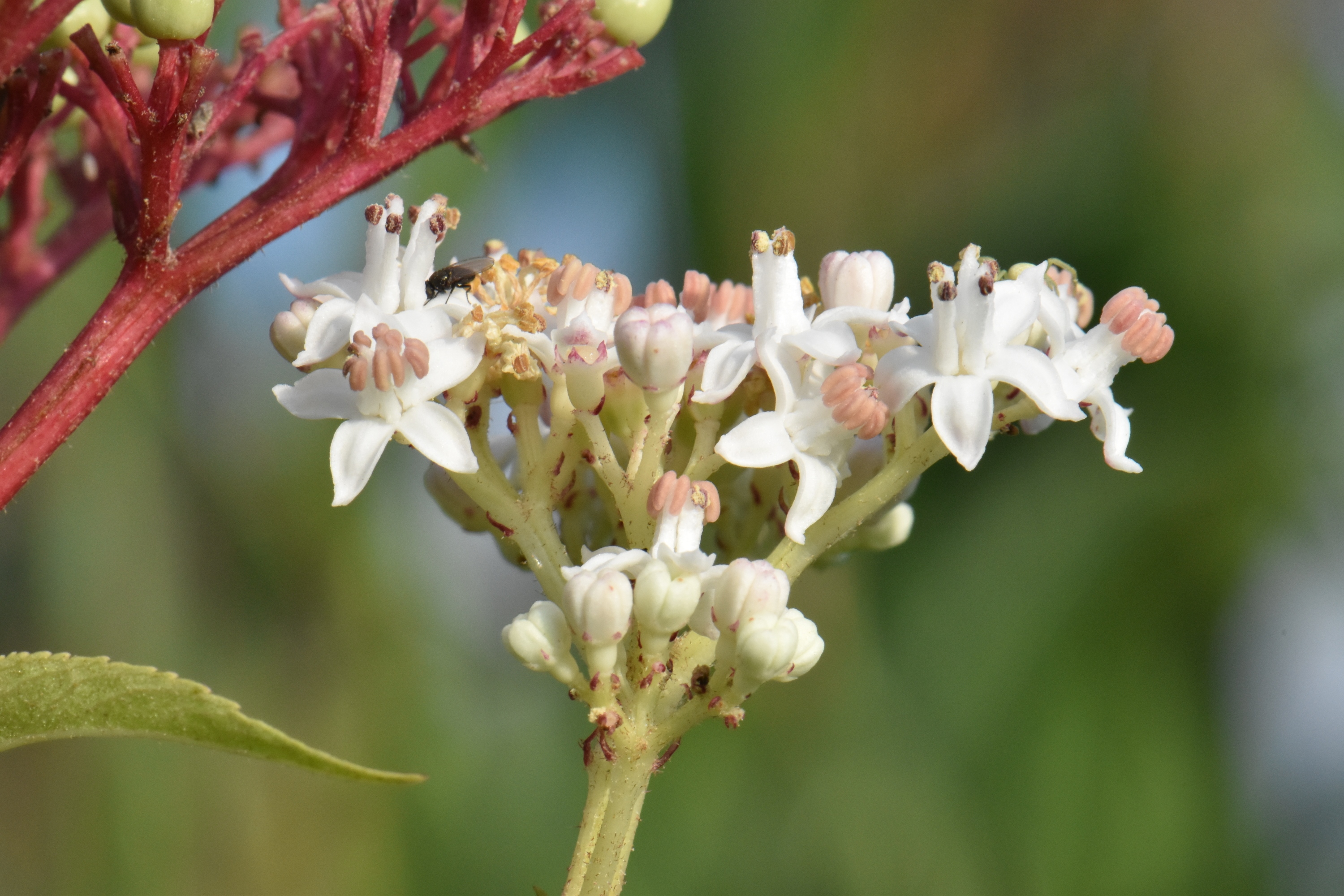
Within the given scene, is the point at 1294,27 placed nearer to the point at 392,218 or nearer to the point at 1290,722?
the point at 1290,722

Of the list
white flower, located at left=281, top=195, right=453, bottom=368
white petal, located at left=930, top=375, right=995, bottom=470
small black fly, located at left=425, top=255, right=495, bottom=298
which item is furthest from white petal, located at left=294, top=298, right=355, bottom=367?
white petal, located at left=930, top=375, right=995, bottom=470

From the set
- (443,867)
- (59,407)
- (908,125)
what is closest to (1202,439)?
(908,125)

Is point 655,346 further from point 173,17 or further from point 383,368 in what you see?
point 173,17

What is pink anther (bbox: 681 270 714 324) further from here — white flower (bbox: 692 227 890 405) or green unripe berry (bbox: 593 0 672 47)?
green unripe berry (bbox: 593 0 672 47)

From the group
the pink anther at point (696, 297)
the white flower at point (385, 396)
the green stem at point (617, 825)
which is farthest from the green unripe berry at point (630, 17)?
the green stem at point (617, 825)

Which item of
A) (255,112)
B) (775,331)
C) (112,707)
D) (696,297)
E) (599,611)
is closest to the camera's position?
(112,707)

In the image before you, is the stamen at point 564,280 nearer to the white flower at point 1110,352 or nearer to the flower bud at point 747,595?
the flower bud at point 747,595

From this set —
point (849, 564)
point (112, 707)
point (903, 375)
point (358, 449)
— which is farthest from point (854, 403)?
point (849, 564)
